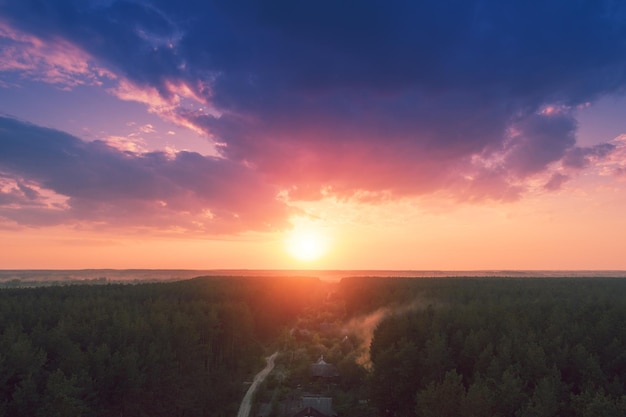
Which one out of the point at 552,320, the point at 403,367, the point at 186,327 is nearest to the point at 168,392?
the point at 186,327

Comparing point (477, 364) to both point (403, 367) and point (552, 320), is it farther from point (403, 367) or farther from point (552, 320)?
point (552, 320)

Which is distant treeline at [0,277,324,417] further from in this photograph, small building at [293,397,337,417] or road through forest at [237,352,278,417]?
small building at [293,397,337,417]

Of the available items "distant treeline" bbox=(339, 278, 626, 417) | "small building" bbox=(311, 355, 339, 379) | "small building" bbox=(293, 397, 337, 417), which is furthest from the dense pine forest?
"small building" bbox=(293, 397, 337, 417)

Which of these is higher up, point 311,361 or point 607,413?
point 607,413

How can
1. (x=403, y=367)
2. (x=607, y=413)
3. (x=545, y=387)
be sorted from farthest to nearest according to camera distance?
1. (x=403, y=367)
2. (x=545, y=387)
3. (x=607, y=413)

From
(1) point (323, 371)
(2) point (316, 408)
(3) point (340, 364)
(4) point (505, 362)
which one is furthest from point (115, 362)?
(3) point (340, 364)

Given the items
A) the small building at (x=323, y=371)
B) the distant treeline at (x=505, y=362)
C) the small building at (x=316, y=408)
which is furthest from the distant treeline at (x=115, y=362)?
the distant treeline at (x=505, y=362)
